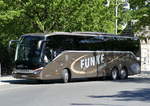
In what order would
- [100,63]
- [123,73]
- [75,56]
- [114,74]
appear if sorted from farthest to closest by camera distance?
[123,73], [114,74], [100,63], [75,56]

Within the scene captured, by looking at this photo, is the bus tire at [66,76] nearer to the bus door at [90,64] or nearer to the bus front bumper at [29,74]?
the bus door at [90,64]

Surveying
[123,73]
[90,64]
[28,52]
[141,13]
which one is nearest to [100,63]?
[90,64]

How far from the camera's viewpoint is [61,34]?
28047 millimetres

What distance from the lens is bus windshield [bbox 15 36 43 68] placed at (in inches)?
1050

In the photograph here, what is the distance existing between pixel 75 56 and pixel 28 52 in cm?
328

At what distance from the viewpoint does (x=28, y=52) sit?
88.7 ft

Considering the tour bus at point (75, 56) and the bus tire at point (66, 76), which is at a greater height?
the tour bus at point (75, 56)

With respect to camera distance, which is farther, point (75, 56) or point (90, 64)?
point (90, 64)

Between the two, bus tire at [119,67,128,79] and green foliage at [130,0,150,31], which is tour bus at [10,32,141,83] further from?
green foliage at [130,0,150,31]

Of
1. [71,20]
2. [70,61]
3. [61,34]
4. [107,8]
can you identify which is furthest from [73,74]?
[107,8]

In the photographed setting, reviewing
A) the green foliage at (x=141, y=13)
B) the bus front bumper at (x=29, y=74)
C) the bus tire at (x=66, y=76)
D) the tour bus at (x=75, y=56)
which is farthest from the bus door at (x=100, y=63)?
the green foliage at (x=141, y=13)

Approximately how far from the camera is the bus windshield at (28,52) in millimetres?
26658

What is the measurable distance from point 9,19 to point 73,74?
839cm

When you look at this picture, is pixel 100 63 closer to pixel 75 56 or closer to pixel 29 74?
pixel 75 56
